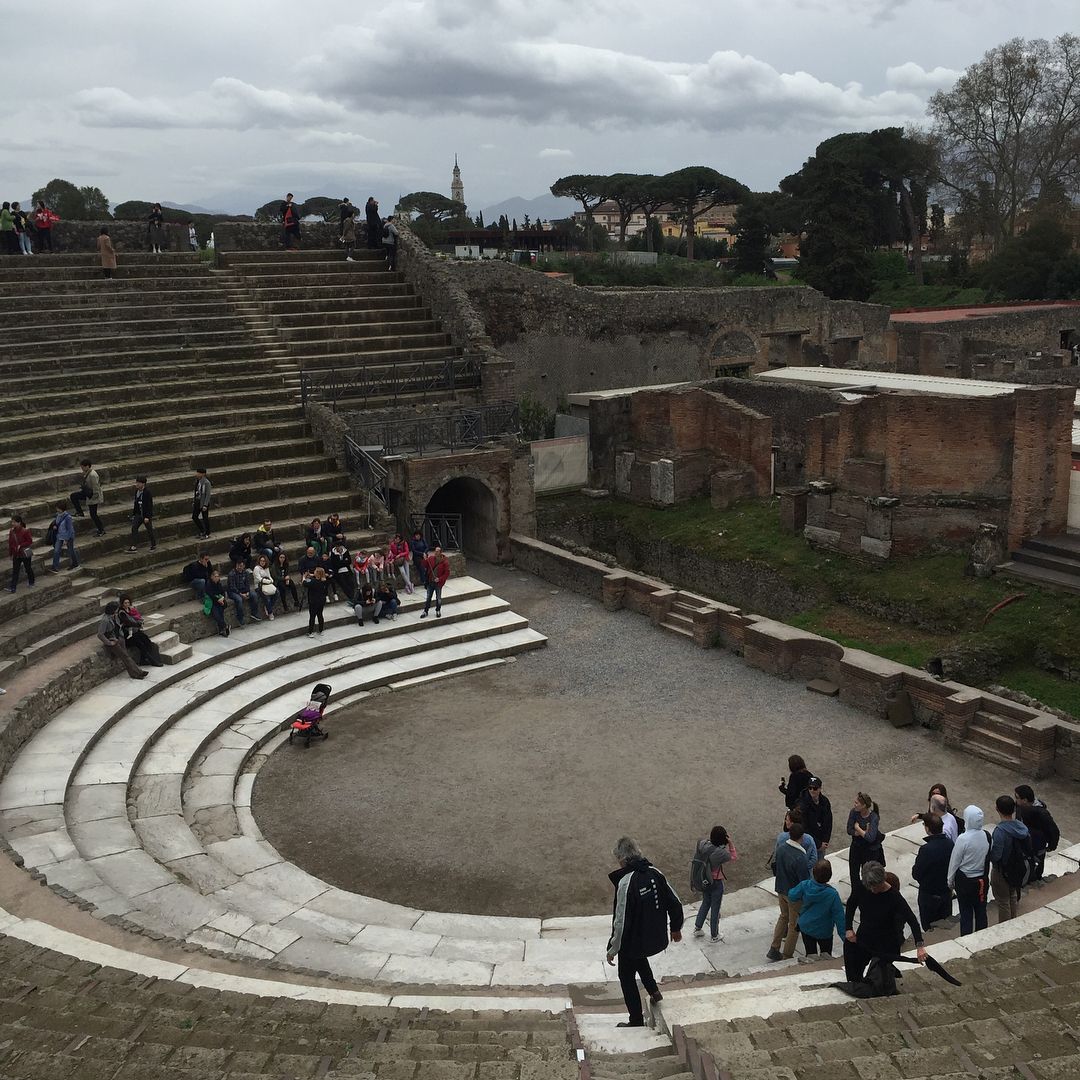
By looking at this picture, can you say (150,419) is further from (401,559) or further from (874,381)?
(874,381)

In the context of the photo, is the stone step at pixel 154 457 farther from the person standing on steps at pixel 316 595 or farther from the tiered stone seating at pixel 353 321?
the person standing on steps at pixel 316 595

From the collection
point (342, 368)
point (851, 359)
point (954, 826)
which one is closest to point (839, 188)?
point (851, 359)

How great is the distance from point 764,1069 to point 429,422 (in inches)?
634

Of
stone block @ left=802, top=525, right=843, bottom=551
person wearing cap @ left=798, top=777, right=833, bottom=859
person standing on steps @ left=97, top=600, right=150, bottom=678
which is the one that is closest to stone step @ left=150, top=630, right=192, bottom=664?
person standing on steps @ left=97, top=600, right=150, bottom=678

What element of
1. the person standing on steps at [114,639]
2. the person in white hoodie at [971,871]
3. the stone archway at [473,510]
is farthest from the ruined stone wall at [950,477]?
the person standing on steps at [114,639]

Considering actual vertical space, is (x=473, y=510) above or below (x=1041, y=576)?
above

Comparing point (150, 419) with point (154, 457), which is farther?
point (150, 419)

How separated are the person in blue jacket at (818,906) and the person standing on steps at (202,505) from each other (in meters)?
11.1

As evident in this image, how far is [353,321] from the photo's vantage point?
78.5 feet

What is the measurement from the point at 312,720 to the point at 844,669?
6.64 meters

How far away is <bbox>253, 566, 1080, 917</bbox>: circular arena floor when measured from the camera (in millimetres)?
10344

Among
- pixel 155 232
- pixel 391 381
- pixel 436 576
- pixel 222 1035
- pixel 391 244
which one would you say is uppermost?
pixel 155 232

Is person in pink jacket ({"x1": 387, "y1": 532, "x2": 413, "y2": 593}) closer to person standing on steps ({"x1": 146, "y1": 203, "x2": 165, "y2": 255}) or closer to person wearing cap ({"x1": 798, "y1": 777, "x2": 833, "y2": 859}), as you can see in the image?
person wearing cap ({"x1": 798, "y1": 777, "x2": 833, "y2": 859})

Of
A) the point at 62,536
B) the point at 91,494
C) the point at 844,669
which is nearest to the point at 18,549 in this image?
the point at 62,536
